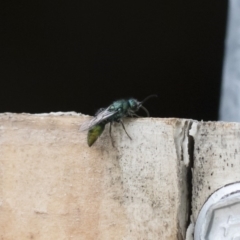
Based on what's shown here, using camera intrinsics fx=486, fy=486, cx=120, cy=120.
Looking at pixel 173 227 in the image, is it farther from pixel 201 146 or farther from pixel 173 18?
pixel 173 18

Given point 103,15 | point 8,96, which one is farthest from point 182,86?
point 8,96

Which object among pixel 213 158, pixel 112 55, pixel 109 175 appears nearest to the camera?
pixel 213 158

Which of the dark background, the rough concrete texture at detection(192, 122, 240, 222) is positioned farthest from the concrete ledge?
the dark background

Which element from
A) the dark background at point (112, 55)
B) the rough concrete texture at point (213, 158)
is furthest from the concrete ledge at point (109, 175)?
the dark background at point (112, 55)

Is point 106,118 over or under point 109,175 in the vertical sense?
over

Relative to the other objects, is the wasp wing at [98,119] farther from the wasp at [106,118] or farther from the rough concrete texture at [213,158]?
the rough concrete texture at [213,158]

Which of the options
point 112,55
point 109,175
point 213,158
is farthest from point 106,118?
point 112,55

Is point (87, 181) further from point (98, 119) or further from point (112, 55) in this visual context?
point (112, 55)
